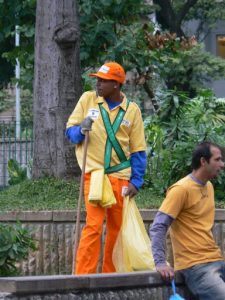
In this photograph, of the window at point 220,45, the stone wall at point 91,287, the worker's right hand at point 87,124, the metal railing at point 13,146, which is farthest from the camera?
the window at point 220,45

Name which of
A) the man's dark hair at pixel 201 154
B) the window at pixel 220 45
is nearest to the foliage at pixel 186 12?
the window at pixel 220 45

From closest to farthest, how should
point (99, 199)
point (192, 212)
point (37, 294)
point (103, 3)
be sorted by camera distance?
point (37, 294)
point (192, 212)
point (99, 199)
point (103, 3)

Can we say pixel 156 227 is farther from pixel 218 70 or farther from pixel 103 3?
pixel 218 70

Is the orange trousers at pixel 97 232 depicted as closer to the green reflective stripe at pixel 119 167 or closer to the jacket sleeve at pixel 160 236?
the green reflective stripe at pixel 119 167

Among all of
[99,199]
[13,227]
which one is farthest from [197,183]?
[13,227]

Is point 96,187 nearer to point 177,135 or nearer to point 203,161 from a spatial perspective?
point 203,161

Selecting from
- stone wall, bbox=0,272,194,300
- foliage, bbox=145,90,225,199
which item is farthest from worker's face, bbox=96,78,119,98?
foliage, bbox=145,90,225,199

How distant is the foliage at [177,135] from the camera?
1109cm

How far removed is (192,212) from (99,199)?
1248 millimetres

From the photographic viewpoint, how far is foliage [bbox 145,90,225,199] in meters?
11.1

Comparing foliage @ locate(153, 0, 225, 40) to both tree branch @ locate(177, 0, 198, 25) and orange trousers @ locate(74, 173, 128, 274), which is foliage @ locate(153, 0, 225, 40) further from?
orange trousers @ locate(74, 173, 128, 274)

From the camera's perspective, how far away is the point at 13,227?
8680 mm

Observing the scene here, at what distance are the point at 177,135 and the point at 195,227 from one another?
15.1 feet

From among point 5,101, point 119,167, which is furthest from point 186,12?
point 119,167
